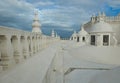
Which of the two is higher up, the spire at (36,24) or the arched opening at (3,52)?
the spire at (36,24)

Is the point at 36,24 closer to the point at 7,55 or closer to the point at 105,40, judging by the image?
the point at 105,40

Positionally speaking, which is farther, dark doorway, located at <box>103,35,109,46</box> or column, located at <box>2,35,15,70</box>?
dark doorway, located at <box>103,35,109,46</box>

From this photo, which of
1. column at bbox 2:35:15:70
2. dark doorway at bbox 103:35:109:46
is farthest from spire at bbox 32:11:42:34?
column at bbox 2:35:15:70

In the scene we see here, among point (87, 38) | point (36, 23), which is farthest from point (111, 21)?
point (36, 23)

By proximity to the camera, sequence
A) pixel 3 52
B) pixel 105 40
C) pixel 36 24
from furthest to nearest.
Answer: pixel 105 40 → pixel 36 24 → pixel 3 52

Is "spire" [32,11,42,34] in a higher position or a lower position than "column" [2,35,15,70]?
higher

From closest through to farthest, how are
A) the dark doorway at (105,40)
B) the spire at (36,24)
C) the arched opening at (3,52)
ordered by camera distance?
1. the arched opening at (3,52)
2. the spire at (36,24)
3. the dark doorway at (105,40)

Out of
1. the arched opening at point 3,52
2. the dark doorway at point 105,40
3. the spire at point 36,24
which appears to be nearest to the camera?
the arched opening at point 3,52

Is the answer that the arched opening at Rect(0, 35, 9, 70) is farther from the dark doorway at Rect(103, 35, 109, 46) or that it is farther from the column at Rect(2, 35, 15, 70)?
the dark doorway at Rect(103, 35, 109, 46)

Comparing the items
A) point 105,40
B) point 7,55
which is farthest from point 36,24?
point 7,55

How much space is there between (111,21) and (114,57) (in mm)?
18230

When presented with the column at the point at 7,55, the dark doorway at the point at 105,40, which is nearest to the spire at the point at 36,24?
the dark doorway at the point at 105,40

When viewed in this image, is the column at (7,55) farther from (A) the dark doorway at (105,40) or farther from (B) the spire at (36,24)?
(A) the dark doorway at (105,40)

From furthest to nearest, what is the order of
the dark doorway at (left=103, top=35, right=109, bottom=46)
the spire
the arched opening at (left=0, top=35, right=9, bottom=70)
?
1. the dark doorway at (left=103, top=35, right=109, bottom=46)
2. the spire
3. the arched opening at (left=0, top=35, right=9, bottom=70)
